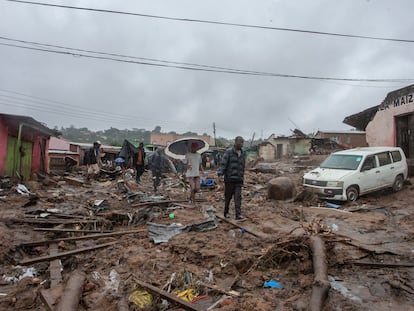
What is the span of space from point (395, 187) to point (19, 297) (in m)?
11.7

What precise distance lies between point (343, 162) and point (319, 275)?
7.70 m

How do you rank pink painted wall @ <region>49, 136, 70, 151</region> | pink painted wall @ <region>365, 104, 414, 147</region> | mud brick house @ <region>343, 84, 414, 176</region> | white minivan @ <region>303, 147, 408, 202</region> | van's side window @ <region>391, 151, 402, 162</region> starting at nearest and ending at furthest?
1. white minivan @ <region>303, 147, 408, 202</region>
2. van's side window @ <region>391, 151, 402, 162</region>
3. mud brick house @ <region>343, 84, 414, 176</region>
4. pink painted wall @ <region>365, 104, 414, 147</region>
5. pink painted wall @ <region>49, 136, 70, 151</region>

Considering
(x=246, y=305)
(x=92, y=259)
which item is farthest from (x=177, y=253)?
(x=246, y=305)

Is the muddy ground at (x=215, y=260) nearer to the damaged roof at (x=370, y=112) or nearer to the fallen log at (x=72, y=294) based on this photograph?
the fallen log at (x=72, y=294)

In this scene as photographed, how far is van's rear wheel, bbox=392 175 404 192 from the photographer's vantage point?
10734mm

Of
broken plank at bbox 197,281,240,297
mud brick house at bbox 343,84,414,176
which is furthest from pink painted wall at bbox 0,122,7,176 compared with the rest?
mud brick house at bbox 343,84,414,176

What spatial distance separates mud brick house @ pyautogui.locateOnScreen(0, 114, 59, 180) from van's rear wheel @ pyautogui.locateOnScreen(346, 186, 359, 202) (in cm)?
1219

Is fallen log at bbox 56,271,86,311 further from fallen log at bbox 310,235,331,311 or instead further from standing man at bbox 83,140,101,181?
standing man at bbox 83,140,101,181

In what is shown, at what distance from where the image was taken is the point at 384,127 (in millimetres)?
14875

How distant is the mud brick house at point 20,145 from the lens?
1138cm

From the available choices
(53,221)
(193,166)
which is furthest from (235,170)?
(53,221)

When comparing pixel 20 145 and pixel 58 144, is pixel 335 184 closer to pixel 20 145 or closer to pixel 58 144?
pixel 20 145

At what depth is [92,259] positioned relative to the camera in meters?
4.55

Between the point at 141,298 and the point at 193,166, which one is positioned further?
the point at 193,166
